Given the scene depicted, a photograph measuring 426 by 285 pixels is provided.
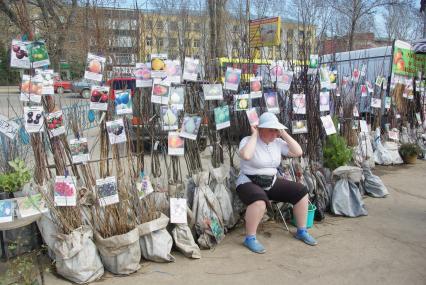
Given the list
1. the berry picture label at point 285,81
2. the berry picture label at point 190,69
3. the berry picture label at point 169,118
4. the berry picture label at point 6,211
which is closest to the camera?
the berry picture label at point 6,211

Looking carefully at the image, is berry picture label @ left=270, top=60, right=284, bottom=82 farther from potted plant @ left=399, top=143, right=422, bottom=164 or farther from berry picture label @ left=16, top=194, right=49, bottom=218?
potted plant @ left=399, top=143, right=422, bottom=164

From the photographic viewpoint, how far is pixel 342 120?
5.23m

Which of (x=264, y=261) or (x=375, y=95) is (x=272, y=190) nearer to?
(x=264, y=261)

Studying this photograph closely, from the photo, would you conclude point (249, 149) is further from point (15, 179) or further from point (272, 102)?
point (15, 179)

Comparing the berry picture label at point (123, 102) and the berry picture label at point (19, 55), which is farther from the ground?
the berry picture label at point (19, 55)

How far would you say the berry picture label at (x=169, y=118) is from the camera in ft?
10.8

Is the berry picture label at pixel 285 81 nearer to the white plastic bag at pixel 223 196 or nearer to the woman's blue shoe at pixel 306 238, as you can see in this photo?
the white plastic bag at pixel 223 196

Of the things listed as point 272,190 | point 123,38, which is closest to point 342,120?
point 272,190

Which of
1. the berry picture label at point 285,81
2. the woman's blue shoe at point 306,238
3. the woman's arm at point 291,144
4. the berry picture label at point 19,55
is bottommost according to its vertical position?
the woman's blue shoe at point 306,238

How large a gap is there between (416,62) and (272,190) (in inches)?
264

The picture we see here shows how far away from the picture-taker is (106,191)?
2945mm

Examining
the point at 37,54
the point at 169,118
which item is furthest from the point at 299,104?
the point at 37,54

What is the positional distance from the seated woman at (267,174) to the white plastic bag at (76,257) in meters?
1.33

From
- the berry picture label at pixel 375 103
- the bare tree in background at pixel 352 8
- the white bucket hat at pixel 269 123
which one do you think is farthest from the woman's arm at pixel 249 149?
the bare tree in background at pixel 352 8
